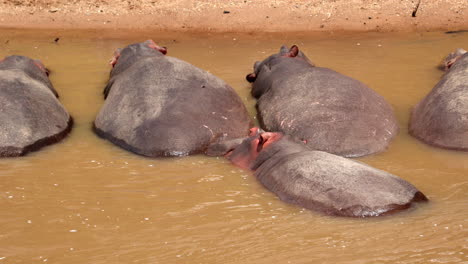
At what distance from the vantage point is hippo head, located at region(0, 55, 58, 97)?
10250mm

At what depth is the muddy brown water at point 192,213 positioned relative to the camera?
5.66 meters

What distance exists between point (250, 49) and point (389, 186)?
22.5 feet

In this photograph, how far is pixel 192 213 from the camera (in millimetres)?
6543

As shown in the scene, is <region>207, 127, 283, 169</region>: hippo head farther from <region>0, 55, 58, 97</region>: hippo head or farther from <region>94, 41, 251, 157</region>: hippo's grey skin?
<region>0, 55, 58, 97</region>: hippo head

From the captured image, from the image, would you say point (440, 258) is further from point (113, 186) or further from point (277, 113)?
point (277, 113)

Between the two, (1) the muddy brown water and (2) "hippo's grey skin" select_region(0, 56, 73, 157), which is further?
(2) "hippo's grey skin" select_region(0, 56, 73, 157)

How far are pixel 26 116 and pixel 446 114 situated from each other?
13.6 ft

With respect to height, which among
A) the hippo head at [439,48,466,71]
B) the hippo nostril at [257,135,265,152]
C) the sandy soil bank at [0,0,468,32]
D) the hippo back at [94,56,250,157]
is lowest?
the sandy soil bank at [0,0,468,32]

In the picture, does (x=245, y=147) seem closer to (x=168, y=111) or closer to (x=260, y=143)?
(x=260, y=143)

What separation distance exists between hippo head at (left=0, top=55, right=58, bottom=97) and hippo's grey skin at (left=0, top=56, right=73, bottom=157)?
0.99 feet

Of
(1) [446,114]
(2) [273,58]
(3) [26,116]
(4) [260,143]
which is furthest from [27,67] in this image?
(1) [446,114]

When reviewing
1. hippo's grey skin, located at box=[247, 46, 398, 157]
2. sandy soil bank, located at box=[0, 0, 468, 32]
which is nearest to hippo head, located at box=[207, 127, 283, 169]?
hippo's grey skin, located at box=[247, 46, 398, 157]

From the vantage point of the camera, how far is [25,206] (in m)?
6.81

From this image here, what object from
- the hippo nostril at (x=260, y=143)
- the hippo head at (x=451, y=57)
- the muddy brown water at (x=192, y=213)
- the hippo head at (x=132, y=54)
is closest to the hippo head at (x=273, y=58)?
the muddy brown water at (x=192, y=213)
